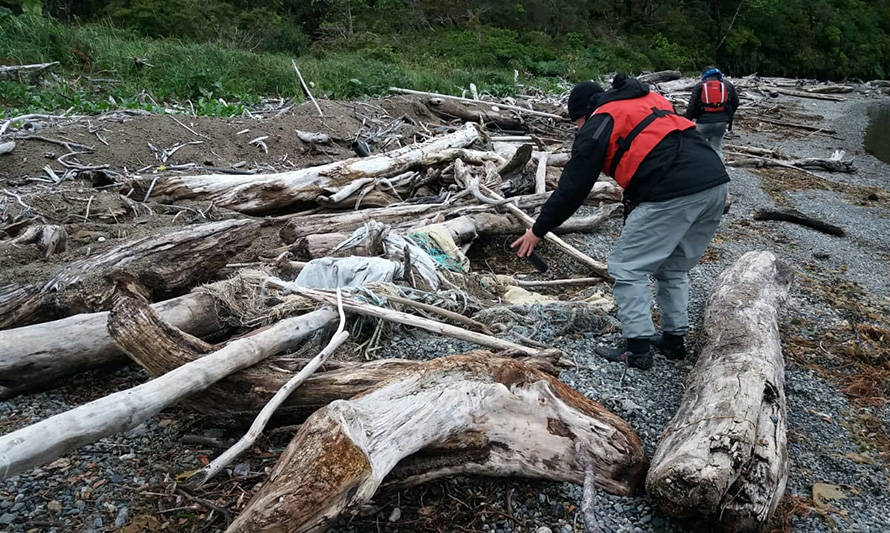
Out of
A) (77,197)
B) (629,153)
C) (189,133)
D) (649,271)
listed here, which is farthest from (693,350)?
(189,133)

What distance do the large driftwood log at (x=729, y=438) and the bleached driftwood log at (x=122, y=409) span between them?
1.96 metres

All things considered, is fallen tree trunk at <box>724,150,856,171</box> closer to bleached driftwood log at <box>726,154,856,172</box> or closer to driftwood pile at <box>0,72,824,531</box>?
bleached driftwood log at <box>726,154,856,172</box>

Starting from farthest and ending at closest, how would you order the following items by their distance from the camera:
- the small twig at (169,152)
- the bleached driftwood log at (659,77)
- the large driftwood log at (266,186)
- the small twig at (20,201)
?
the bleached driftwood log at (659,77)
the small twig at (169,152)
the large driftwood log at (266,186)
the small twig at (20,201)

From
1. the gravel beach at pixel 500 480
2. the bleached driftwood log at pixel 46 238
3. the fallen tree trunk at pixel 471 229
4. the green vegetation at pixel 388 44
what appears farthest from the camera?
the green vegetation at pixel 388 44

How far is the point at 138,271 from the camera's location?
414 centimetres

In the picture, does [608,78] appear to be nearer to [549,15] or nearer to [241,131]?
[549,15]

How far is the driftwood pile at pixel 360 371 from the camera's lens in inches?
90.2

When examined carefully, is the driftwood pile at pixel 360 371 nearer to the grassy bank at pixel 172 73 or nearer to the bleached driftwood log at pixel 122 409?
the bleached driftwood log at pixel 122 409

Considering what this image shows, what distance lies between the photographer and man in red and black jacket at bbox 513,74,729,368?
3.65m

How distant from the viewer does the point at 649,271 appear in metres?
→ 3.86

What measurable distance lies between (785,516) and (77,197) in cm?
606

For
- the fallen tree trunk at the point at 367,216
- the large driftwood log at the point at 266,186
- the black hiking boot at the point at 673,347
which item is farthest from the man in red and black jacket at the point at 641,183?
the large driftwood log at the point at 266,186

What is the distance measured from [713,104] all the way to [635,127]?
637cm

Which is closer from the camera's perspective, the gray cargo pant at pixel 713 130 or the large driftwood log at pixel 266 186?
the large driftwood log at pixel 266 186
